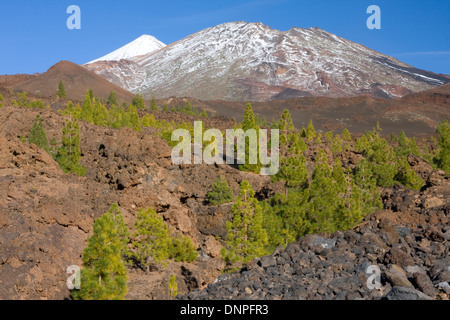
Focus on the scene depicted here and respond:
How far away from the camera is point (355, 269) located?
11.4 m

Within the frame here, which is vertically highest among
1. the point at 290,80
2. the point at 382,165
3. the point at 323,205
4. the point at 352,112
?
the point at 290,80

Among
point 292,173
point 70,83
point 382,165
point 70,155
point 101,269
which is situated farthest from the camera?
point 70,83

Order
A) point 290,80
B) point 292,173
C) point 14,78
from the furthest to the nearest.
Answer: point 290,80
point 14,78
point 292,173

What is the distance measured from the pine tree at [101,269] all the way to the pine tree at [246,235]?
5.27 metres

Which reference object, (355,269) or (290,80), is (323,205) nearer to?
(355,269)

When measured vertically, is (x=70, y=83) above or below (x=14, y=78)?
below

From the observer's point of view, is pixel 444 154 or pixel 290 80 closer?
pixel 444 154

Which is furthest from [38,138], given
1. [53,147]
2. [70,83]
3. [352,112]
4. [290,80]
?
[290,80]

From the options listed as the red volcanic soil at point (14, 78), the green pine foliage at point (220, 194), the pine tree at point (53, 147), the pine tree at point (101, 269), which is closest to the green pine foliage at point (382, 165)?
the green pine foliage at point (220, 194)

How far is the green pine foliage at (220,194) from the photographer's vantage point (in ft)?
78.0

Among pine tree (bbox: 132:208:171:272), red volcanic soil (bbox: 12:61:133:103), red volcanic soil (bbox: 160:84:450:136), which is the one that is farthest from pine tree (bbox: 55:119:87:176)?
red volcanic soil (bbox: 12:61:133:103)

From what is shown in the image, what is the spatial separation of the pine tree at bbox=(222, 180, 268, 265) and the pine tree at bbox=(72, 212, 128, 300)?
17.3 ft

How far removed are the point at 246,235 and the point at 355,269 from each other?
5.90 m
